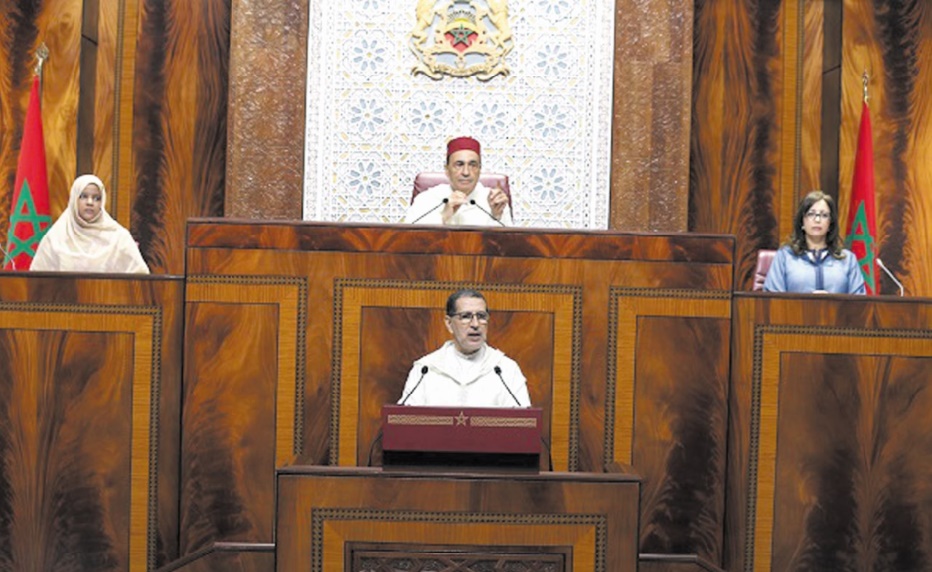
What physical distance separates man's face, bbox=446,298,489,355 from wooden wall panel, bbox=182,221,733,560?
1.13 feet

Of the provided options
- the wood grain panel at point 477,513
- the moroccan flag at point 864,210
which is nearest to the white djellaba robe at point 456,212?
the wood grain panel at point 477,513

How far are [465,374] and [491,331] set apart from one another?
322 millimetres

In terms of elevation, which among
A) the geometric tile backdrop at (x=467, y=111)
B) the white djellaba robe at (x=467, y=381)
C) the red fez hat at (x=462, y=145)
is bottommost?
the white djellaba robe at (x=467, y=381)

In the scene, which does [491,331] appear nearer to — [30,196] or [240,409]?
[240,409]

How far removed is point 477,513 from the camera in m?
3.79

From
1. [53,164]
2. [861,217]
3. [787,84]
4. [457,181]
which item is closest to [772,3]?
[787,84]

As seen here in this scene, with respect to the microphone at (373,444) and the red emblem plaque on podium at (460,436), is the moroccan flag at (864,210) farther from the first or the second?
the red emblem plaque on podium at (460,436)

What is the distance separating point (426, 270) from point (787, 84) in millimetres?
3596

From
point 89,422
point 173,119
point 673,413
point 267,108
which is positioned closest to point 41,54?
point 173,119

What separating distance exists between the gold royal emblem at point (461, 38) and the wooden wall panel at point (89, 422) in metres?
2.99

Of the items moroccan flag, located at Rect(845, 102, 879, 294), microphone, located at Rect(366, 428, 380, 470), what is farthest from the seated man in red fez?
moroccan flag, located at Rect(845, 102, 879, 294)

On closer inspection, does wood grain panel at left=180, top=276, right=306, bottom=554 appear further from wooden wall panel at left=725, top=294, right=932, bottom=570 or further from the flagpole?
the flagpole

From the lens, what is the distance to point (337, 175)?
7148mm

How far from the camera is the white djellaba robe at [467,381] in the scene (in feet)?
14.7
